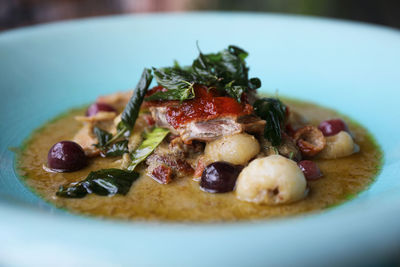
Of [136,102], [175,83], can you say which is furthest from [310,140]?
[136,102]

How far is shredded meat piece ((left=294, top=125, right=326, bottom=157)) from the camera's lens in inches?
121

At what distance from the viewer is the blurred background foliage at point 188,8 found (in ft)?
22.0

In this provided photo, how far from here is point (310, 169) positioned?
2846mm

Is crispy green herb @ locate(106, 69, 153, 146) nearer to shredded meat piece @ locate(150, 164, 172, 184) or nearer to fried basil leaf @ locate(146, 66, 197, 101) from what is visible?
fried basil leaf @ locate(146, 66, 197, 101)

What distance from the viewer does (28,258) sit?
Answer: 1.70m

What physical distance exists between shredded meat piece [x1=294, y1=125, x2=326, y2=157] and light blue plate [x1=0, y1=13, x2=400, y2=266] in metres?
0.44

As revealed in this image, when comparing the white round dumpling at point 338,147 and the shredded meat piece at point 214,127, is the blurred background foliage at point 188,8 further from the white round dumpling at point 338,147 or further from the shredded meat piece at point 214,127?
the shredded meat piece at point 214,127

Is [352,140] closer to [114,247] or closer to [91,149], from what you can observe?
[91,149]

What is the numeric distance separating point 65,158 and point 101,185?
1.35 ft

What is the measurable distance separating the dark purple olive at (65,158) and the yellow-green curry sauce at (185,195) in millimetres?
46

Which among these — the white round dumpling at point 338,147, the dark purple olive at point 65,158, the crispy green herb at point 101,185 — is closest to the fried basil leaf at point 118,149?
the dark purple olive at point 65,158

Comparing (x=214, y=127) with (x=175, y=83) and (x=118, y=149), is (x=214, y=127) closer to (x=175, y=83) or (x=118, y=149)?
(x=175, y=83)

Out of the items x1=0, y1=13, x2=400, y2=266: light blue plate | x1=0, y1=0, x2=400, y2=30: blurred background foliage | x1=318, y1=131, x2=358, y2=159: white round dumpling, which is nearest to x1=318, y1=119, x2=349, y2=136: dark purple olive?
→ x1=318, y1=131, x2=358, y2=159: white round dumpling

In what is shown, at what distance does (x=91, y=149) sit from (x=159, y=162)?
0.56m
